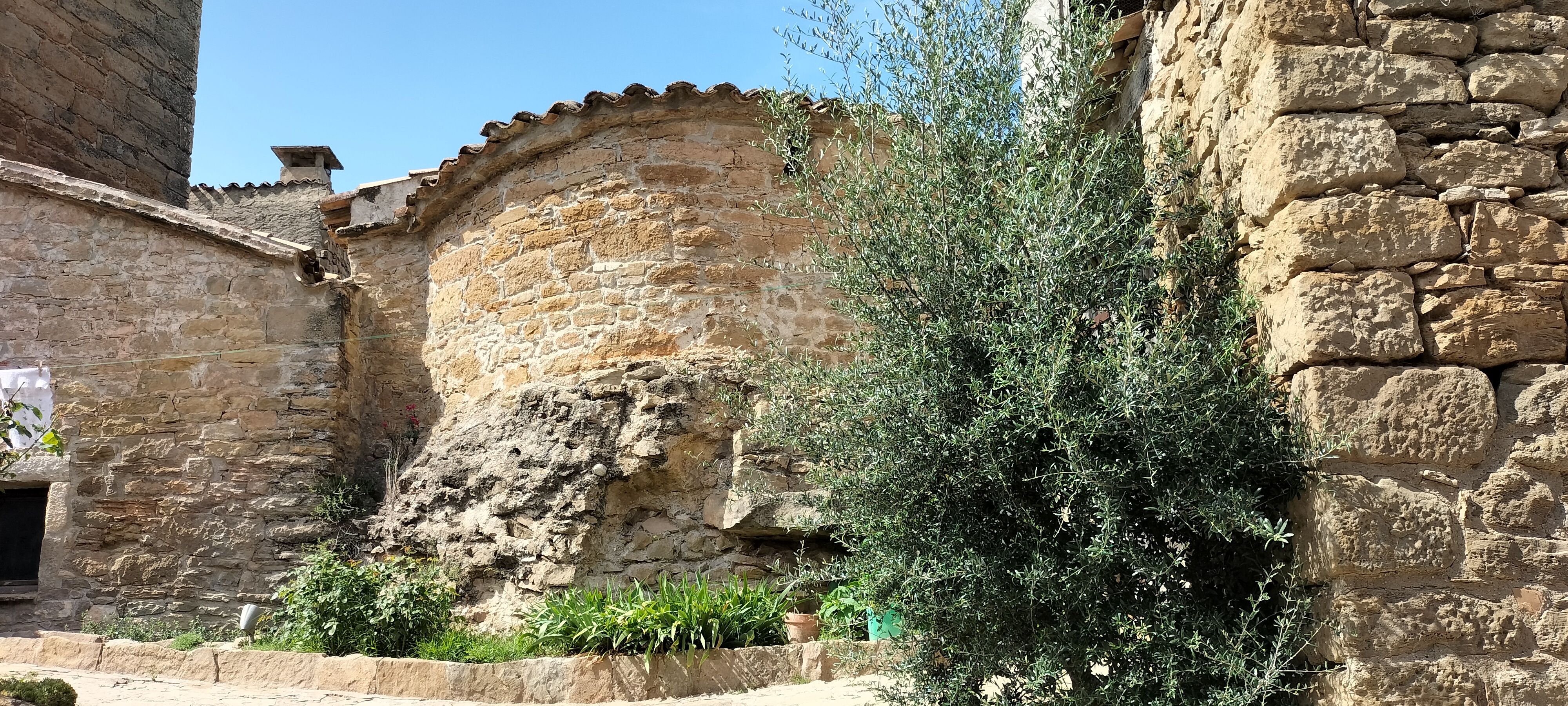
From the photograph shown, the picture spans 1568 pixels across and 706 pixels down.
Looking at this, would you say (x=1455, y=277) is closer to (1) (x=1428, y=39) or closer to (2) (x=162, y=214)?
(1) (x=1428, y=39)

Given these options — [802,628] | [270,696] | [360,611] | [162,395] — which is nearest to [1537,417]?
[802,628]

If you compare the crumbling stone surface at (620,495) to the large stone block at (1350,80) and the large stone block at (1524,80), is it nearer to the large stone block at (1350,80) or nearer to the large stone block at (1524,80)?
the large stone block at (1350,80)

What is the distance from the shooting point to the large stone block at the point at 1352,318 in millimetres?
3236

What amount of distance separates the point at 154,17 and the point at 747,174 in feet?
34.3

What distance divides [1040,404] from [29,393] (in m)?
7.76

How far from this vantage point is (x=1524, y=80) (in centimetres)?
341

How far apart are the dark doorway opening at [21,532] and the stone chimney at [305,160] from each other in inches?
283

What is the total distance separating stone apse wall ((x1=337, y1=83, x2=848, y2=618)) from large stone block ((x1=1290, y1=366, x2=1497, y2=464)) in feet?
15.2

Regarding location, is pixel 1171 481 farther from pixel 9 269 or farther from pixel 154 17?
pixel 154 17

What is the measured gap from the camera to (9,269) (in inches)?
386

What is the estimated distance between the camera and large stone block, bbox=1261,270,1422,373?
3236 millimetres

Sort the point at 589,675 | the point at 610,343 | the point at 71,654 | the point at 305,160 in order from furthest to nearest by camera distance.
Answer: the point at 305,160 < the point at 610,343 < the point at 71,654 < the point at 589,675

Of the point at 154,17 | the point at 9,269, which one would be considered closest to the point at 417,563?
the point at 9,269

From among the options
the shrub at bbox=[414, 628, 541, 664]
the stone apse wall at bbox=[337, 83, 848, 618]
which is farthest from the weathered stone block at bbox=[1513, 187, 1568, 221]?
the shrub at bbox=[414, 628, 541, 664]
